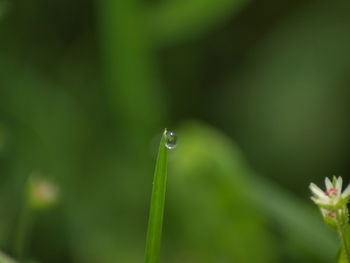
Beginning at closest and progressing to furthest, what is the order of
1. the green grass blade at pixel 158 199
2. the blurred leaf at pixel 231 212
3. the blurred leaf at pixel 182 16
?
the green grass blade at pixel 158 199
the blurred leaf at pixel 231 212
the blurred leaf at pixel 182 16

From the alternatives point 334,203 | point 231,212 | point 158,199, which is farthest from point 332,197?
point 231,212

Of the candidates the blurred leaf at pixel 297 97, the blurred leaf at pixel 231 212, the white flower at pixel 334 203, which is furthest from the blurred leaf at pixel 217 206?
the white flower at pixel 334 203

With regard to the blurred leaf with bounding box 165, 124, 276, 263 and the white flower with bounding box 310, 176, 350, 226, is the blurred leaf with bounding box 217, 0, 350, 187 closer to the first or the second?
the blurred leaf with bounding box 165, 124, 276, 263

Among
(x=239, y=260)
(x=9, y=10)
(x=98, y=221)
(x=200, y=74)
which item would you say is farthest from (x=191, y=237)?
(x=9, y=10)

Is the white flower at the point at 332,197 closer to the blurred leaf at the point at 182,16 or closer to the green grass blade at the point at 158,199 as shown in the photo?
the green grass blade at the point at 158,199

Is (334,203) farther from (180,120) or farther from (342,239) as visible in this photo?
(180,120)

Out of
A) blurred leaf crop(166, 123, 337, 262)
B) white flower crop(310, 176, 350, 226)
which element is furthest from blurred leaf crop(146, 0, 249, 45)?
white flower crop(310, 176, 350, 226)

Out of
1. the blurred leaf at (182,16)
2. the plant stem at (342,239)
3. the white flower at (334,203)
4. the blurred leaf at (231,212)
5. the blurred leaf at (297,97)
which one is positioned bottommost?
the plant stem at (342,239)
